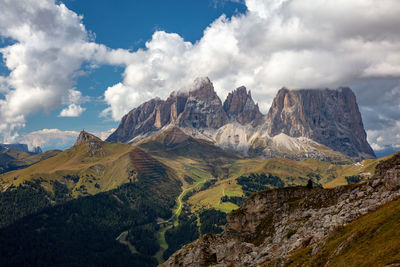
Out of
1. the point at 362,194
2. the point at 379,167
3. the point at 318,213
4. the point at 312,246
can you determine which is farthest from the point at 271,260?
the point at 379,167

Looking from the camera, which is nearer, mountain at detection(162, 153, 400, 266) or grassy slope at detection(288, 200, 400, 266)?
grassy slope at detection(288, 200, 400, 266)

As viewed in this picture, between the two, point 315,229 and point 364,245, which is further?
point 315,229

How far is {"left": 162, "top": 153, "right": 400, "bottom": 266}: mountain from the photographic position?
54125mm

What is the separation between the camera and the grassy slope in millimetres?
47594

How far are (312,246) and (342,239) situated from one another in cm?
916

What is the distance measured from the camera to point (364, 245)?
53.5 meters

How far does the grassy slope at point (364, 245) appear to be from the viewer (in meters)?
47.6

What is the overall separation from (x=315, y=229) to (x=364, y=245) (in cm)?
2321

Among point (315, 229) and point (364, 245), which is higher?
point (364, 245)

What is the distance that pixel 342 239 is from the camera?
59.8 metres

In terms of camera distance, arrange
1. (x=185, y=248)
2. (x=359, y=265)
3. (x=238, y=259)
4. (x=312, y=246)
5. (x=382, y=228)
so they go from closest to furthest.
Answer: (x=359, y=265), (x=382, y=228), (x=312, y=246), (x=238, y=259), (x=185, y=248)

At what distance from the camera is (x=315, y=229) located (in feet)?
250

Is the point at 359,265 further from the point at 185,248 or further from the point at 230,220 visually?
the point at 185,248

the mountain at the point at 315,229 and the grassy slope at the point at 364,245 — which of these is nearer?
the grassy slope at the point at 364,245
